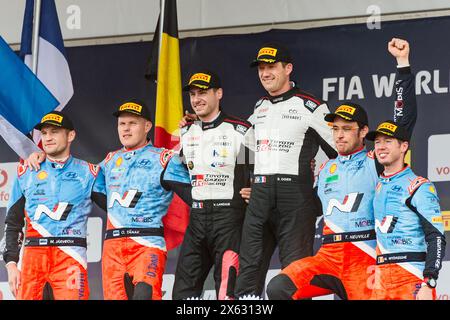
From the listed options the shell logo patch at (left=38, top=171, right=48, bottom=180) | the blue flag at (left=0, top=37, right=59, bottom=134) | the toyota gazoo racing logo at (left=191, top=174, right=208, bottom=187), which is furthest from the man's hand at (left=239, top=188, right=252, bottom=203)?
the blue flag at (left=0, top=37, right=59, bottom=134)

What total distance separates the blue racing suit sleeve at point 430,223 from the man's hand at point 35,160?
7.61ft

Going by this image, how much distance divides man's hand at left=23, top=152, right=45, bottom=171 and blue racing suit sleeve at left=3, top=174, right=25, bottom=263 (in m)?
0.14

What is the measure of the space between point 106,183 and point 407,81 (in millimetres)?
1945

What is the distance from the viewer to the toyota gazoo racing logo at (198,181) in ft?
22.4

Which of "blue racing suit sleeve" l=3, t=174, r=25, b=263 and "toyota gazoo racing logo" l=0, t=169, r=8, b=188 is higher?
"toyota gazoo racing logo" l=0, t=169, r=8, b=188

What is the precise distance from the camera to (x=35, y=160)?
7266 mm

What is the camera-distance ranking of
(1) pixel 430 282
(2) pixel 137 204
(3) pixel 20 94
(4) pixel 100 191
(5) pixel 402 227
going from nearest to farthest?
(1) pixel 430 282 → (5) pixel 402 227 → (2) pixel 137 204 → (4) pixel 100 191 → (3) pixel 20 94

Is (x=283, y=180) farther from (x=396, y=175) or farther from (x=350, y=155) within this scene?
(x=396, y=175)

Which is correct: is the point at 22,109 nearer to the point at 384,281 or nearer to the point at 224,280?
the point at 224,280

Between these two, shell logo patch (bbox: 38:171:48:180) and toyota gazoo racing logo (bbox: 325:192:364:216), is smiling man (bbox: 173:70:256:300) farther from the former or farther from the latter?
shell logo patch (bbox: 38:171:48:180)

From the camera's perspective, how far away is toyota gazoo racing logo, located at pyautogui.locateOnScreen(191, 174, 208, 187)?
6.82 m

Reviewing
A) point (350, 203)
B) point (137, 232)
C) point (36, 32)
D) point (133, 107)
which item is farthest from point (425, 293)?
point (36, 32)

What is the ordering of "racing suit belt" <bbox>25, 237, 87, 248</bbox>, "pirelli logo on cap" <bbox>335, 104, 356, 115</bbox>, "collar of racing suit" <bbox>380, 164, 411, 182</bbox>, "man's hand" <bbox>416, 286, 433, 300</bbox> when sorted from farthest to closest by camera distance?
1. "racing suit belt" <bbox>25, 237, 87, 248</bbox>
2. "pirelli logo on cap" <bbox>335, 104, 356, 115</bbox>
3. "collar of racing suit" <bbox>380, 164, 411, 182</bbox>
4. "man's hand" <bbox>416, 286, 433, 300</bbox>

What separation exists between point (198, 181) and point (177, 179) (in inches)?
7.4
